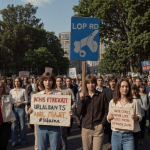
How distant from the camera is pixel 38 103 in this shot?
3.50 metres

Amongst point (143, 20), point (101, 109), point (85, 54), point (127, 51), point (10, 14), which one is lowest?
point (101, 109)

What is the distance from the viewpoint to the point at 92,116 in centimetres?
337

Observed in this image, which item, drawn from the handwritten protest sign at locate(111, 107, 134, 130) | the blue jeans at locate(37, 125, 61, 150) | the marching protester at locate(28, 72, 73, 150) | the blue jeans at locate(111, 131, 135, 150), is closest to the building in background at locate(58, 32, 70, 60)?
the marching protester at locate(28, 72, 73, 150)

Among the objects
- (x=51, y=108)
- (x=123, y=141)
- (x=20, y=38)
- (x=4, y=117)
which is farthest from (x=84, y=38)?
(x=20, y=38)

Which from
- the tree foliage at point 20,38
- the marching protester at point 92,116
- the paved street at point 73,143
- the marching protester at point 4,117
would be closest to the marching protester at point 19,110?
the paved street at point 73,143

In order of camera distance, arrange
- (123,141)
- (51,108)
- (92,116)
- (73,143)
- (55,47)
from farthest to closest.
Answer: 1. (55,47)
2. (73,143)
3. (51,108)
4. (92,116)
5. (123,141)

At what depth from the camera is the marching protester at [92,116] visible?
11.0ft

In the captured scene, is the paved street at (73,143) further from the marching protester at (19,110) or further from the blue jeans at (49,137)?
the blue jeans at (49,137)

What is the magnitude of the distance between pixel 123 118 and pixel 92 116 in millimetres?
508

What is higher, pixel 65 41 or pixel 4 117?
pixel 65 41

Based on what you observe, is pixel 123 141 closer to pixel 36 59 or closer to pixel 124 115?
pixel 124 115

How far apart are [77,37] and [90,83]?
32.7 inches

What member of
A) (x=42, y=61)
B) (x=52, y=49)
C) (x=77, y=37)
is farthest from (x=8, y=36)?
(x=77, y=37)

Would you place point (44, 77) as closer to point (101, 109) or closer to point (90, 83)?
point (90, 83)
